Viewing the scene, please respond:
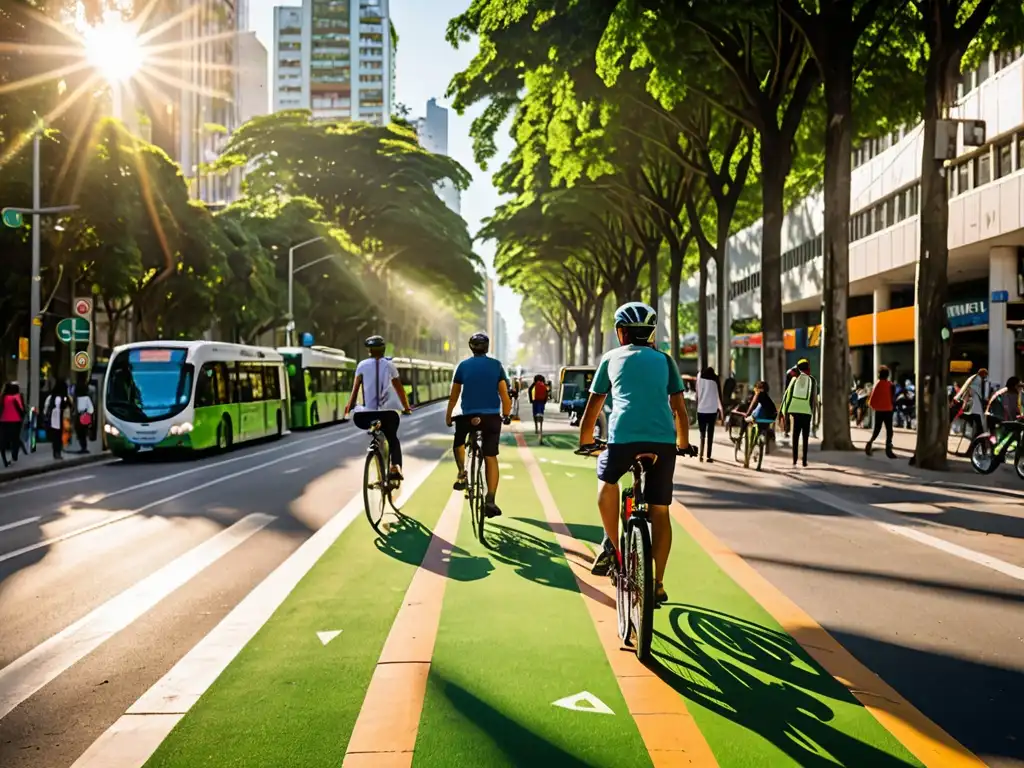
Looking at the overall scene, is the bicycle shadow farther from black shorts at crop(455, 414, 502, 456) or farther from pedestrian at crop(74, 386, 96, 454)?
pedestrian at crop(74, 386, 96, 454)

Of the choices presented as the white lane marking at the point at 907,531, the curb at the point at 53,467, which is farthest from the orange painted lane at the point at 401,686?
the curb at the point at 53,467

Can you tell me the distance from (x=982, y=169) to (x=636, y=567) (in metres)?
27.2

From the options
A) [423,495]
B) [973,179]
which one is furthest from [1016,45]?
[423,495]

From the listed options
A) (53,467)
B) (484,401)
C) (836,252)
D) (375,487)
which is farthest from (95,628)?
(836,252)

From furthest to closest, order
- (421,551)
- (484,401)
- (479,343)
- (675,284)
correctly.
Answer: (675,284)
(484,401)
(479,343)
(421,551)

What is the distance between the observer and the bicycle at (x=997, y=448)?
16.4 metres

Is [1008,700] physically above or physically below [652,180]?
below

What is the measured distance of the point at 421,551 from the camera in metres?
9.11

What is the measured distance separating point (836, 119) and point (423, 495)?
1087cm

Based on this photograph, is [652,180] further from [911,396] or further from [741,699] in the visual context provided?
[741,699]

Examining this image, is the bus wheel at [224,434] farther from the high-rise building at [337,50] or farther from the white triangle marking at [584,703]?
the high-rise building at [337,50]

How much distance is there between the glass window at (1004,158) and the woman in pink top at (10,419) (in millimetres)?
22886

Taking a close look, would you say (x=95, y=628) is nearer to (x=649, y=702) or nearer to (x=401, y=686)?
(x=401, y=686)

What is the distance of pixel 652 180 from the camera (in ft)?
108
